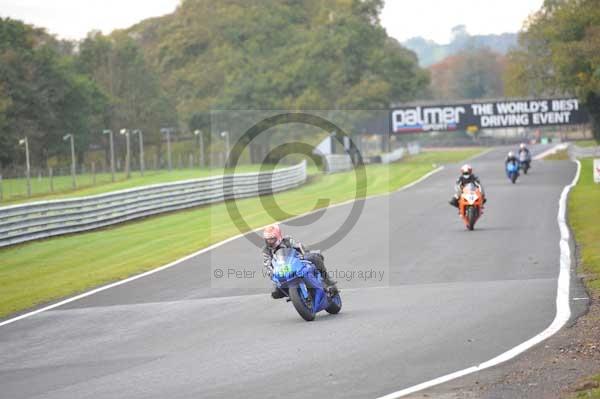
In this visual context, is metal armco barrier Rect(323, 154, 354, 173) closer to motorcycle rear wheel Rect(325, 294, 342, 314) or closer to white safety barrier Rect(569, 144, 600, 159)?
white safety barrier Rect(569, 144, 600, 159)

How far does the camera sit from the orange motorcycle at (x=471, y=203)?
24.0m

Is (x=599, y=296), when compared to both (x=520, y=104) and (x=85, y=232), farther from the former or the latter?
(x=520, y=104)

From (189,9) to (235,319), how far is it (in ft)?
374

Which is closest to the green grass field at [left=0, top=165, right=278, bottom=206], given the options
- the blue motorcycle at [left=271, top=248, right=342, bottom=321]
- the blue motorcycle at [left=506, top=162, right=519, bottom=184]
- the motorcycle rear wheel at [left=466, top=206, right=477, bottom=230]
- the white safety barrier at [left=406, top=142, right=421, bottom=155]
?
the blue motorcycle at [left=506, top=162, right=519, bottom=184]

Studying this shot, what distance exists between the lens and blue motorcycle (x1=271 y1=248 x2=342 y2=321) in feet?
41.4

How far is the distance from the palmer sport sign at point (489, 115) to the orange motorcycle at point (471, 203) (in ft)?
182

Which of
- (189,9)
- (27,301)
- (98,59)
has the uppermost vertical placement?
(189,9)

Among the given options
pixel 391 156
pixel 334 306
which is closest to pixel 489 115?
pixel 391 156

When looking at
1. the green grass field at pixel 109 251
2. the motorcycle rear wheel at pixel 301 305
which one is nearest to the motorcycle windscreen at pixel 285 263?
the motorcycle rear wheel at pixel 301 305

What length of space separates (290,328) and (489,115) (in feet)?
226

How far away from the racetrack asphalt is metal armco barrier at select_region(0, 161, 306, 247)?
6495mm

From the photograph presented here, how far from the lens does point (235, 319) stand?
13.2m

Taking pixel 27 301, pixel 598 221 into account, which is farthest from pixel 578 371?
pixel 598 221

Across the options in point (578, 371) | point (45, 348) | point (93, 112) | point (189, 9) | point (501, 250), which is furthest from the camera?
point (189, 9)
